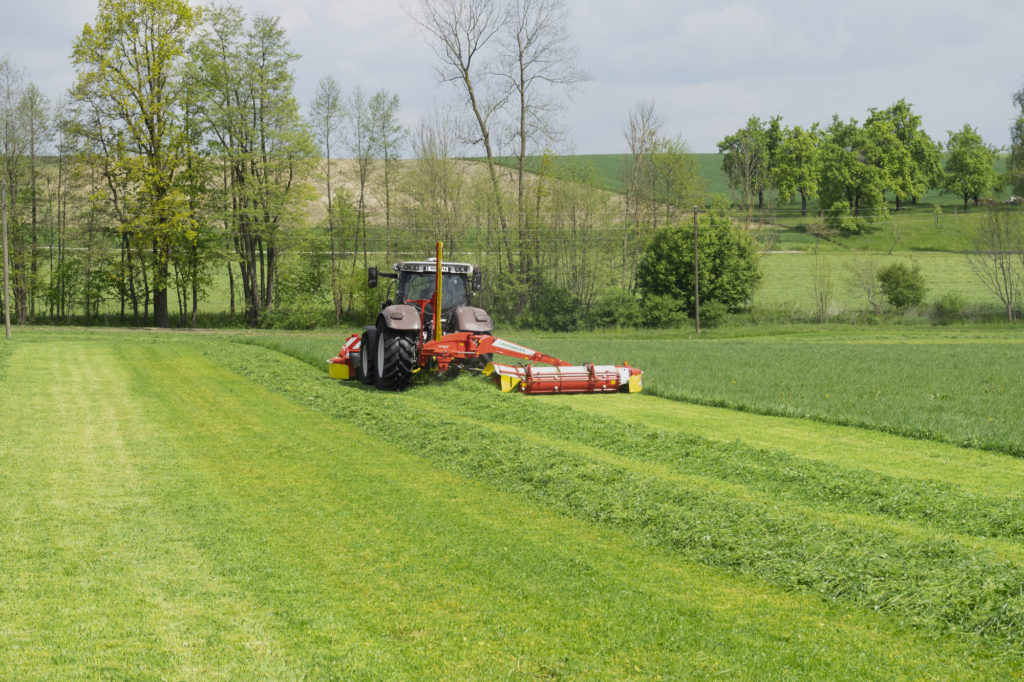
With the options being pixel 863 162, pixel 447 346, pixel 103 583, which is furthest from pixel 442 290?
pixel 863 162

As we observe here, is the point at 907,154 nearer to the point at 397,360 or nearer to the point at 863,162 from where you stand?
the point at 863,162

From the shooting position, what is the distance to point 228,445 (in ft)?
35.3

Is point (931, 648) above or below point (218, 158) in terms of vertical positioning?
below

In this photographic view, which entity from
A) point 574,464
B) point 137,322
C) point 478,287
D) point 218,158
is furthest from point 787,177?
point 574,464

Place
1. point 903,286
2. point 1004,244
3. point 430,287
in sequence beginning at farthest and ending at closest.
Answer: point 903,286
point 1004,244
point 430,287

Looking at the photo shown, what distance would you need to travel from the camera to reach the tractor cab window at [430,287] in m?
16.8

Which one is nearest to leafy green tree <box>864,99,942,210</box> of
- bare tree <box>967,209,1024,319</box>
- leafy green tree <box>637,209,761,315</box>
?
bare tree <box>967,209,1024,319</box>

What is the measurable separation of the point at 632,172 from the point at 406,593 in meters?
43.3

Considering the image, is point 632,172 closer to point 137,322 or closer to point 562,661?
point 137,322

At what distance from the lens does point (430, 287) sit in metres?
17.0

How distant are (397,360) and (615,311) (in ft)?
80.5

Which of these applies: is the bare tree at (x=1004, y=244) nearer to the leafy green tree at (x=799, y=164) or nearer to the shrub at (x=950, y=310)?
the shrub at (x=950, y=310)

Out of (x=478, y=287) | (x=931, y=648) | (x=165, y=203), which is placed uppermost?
(x=165, y=203)

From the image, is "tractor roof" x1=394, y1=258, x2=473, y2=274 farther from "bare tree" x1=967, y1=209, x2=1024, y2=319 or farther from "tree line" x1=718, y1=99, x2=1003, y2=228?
"tree line" x1=718, y1=99, x2=1003, y2=228
